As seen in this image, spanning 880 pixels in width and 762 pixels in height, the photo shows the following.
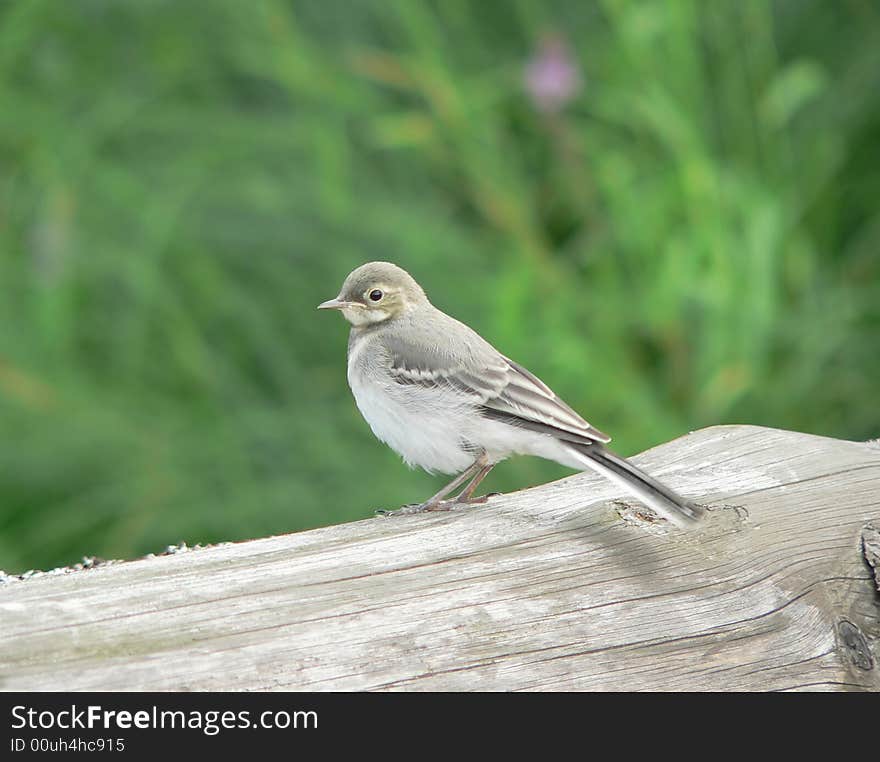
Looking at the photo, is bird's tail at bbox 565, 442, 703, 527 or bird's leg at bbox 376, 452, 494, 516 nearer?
bird's tail at bbox 565, 442, 703, 527

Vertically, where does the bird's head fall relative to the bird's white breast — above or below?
above

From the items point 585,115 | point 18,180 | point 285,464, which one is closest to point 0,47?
point 18,180

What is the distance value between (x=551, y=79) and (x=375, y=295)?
1407 millimetres

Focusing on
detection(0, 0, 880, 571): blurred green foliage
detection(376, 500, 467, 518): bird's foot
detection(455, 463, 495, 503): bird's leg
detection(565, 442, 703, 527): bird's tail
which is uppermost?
detection(0, 0, 880, 571): blurred green foliage

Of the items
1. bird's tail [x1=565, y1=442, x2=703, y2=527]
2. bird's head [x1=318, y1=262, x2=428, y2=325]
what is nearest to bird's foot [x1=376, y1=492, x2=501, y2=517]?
bird's tail [x1=565, y1=442, x2=703, y2=527]

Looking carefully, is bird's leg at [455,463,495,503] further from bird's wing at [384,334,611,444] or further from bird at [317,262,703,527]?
bird's wing at [384,334,611,444]

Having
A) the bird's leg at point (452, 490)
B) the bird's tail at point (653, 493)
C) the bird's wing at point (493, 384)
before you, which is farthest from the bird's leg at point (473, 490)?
the bird's tail at point (653, 493)

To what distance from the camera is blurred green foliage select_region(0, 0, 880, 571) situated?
457cm

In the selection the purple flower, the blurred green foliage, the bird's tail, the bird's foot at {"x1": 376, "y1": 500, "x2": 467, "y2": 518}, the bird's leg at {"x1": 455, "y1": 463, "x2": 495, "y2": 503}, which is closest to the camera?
the bird's tail

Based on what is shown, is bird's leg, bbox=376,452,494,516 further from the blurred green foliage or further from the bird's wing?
the blurred green foliage

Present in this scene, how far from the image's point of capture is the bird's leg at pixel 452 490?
2887mm

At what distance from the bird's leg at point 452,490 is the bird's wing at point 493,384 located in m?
0.14

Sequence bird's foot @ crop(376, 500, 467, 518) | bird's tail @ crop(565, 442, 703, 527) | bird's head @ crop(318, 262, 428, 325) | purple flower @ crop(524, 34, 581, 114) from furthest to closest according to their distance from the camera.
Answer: purple flower @ crop(524, 34, 581, 114), bird's head @ crop(318, 262, 428, 325), bird's foot @ crop(376, 500, 467, 518), bird's tail @ crop(565, 442, 703, 527)

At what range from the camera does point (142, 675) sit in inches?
74.4
